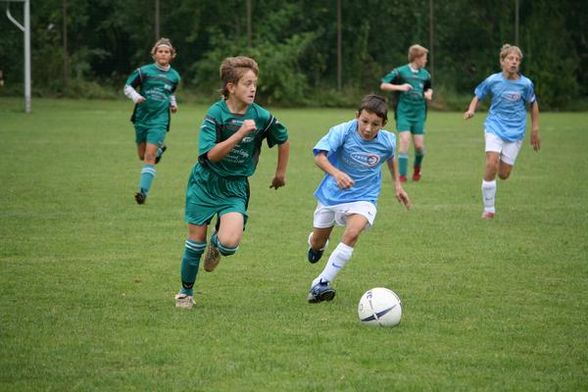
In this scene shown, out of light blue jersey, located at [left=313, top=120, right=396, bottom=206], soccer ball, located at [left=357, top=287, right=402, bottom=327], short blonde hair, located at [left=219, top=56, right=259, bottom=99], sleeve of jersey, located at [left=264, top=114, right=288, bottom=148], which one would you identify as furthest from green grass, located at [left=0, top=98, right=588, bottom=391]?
short blonde hair, located at [left=219, top=56, right=259, bottom=99]

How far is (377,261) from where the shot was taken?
8852 millimetres

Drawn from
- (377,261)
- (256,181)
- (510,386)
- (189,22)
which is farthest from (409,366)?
(189,22)

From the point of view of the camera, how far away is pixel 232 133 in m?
6.87

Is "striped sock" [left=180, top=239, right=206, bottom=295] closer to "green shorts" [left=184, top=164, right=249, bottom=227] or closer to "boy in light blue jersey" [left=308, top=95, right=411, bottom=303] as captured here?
"green shorts" [left=184, top=164, right=249, bottom=227]

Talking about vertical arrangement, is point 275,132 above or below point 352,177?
above

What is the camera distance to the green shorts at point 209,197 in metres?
6.86

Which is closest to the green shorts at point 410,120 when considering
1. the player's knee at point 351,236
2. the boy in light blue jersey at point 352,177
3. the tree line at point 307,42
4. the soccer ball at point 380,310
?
the boy in light blue jersey at point 352,177

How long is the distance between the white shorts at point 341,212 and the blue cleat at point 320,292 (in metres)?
0.55

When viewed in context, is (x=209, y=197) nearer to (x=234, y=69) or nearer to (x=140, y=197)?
(x=234, y=69)

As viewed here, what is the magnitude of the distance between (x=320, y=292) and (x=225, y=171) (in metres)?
1.06

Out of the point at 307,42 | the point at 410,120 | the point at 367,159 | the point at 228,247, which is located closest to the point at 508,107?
the point at 410,120

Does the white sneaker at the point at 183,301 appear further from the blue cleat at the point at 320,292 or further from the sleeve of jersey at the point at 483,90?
the sleeve of jersey at the point at 483,90

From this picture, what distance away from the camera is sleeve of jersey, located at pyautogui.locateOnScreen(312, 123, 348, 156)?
7.30 m

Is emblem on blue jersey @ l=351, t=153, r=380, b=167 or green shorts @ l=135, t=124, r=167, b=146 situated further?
green shorts @ l=135, t=124, r=167, b=146
